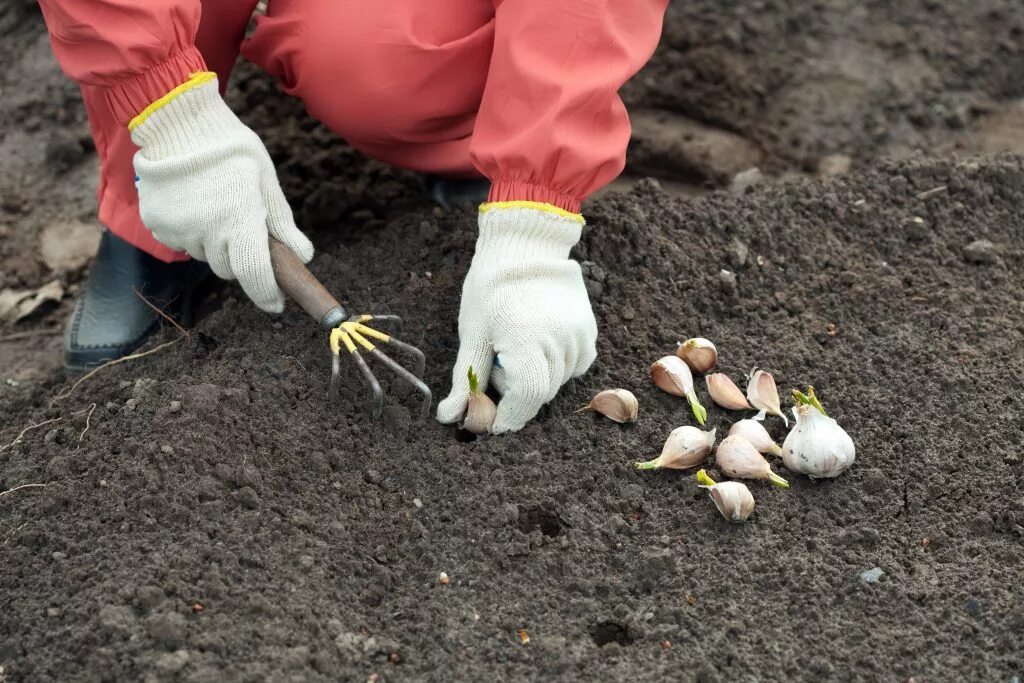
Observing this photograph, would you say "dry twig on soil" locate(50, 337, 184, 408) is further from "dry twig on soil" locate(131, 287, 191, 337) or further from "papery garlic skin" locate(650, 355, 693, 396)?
"papery garlic skin" locate(650, 355, 693, 396)

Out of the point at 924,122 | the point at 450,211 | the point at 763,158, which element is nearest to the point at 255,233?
the point at 450,211

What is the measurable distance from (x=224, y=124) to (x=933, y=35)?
202cm

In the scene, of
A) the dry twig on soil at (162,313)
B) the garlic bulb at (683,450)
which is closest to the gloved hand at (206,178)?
the dry twig on soil at (162,313)

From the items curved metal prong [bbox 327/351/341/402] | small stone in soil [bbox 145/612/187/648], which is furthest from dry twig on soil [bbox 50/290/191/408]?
small stone in soil [bbox 145/612/187/648]

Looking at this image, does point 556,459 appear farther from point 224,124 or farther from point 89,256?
point 89,256

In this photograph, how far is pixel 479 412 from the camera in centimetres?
158

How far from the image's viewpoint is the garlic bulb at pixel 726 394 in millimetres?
1675

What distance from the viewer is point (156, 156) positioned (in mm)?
1602

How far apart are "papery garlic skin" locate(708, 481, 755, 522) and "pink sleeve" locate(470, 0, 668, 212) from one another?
48cm

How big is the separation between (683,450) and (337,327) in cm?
54

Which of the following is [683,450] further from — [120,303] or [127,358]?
[120,303]

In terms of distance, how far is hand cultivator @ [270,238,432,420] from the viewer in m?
1.51

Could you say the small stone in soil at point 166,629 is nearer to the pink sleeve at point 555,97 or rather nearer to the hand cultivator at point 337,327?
the hand cultivator at point 337,327

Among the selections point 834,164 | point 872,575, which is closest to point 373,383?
point 872,575
